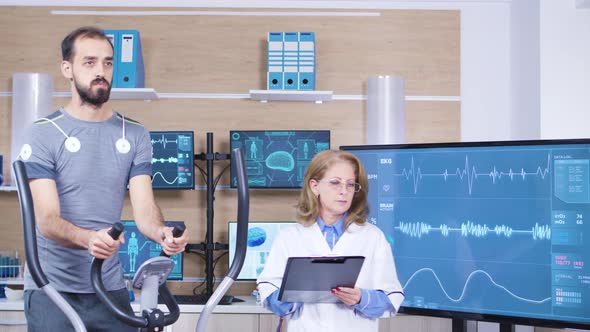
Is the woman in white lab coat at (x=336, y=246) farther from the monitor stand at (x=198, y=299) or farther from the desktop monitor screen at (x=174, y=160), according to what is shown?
the desktop monitor screen at (x=174, y=160)

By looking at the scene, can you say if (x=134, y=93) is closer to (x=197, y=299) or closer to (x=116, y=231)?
(x=197, y=299)

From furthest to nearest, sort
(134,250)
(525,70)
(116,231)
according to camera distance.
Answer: (525,70), (134,250), (116,231)

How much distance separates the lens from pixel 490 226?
9.22 feet

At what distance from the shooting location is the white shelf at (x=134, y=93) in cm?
366

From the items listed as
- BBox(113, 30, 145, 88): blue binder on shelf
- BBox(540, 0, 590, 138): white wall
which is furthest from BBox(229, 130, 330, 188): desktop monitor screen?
BBox(540, 0, 590, 138): white wall

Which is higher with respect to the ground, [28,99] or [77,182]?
[28,99]

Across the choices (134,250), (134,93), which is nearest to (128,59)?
(134,93)

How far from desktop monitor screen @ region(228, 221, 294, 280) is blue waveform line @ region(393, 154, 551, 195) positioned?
2.92ft

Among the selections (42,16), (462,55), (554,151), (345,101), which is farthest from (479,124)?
(42,16)

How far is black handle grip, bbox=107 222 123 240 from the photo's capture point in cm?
128

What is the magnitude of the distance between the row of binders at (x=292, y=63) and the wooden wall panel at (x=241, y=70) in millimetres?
208

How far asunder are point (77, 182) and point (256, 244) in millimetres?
1967

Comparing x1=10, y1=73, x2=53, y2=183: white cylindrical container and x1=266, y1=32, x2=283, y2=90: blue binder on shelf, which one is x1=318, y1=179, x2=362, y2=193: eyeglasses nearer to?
x1=266, y1=32, x2=283, y2=90: blue binder on shelf

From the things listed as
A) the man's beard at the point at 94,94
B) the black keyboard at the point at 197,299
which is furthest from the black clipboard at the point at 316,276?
the black keyboard at the point at 197,299
